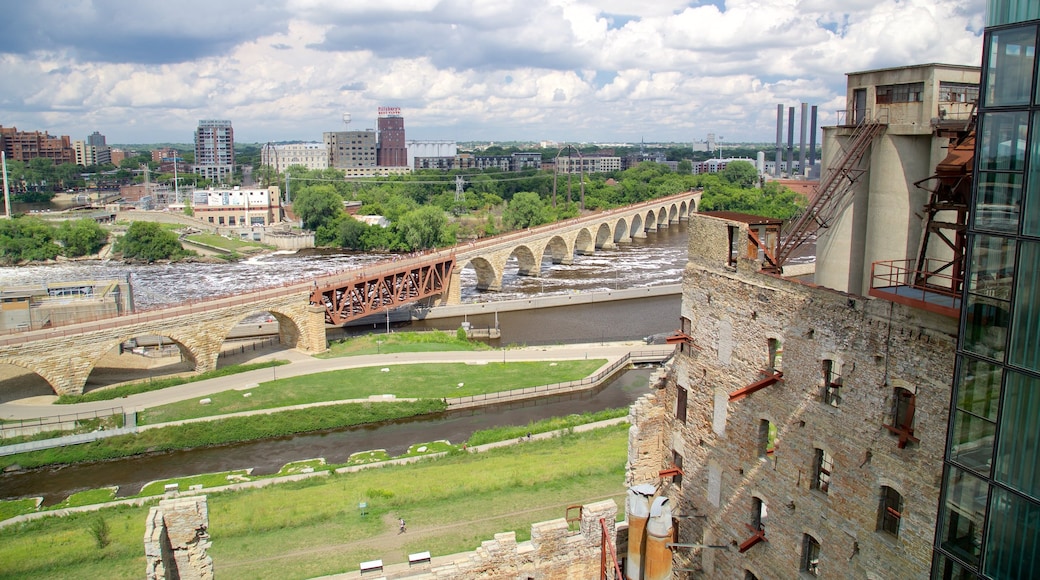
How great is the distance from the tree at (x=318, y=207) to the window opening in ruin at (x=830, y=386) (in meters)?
124

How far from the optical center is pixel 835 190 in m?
20.6

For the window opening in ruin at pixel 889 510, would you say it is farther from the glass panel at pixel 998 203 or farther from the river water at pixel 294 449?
the river water at pixel 294 449

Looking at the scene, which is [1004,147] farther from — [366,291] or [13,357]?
[366,291]

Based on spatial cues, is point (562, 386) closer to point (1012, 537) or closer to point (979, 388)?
point (979, 388)

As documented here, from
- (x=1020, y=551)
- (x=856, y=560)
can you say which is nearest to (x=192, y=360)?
(x=856, y=560)

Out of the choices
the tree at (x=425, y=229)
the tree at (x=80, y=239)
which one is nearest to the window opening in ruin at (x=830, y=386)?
the tree at (x=425, y=229)

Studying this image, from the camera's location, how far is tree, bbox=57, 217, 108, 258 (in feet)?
390

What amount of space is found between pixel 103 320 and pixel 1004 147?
53.3 metres

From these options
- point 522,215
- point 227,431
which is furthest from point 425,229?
point 227,431

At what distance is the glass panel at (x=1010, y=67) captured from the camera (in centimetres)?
1086

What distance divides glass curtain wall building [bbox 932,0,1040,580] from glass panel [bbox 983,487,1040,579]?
0.01 m

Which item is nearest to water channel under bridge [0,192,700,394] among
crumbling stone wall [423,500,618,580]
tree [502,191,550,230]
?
tree [502,191,550,230]

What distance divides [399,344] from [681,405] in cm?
3916

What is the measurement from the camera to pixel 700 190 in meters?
176
